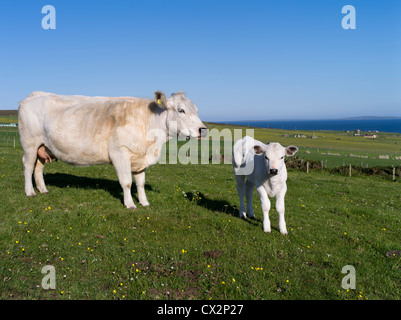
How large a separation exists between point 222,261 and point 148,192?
622 cm

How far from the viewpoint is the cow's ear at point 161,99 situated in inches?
357

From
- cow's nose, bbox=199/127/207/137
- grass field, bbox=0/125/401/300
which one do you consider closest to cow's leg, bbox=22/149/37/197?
grass field, bbox=0/125/401/300

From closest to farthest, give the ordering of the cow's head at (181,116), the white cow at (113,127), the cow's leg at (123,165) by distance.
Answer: the cow's head at (181,116) → the white cow at (113,127) → the cow's leg at (123,165)

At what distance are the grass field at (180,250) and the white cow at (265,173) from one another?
2.09 ft

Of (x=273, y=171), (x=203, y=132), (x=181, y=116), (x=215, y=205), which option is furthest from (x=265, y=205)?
(x=181, y=116)

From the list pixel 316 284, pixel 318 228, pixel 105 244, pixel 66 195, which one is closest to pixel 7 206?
pixel 66 195

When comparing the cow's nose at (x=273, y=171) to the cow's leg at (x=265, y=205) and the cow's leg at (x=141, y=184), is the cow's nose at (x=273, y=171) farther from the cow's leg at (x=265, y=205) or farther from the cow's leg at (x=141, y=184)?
the cow's leg at (x=141, y=184)

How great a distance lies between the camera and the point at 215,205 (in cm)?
1161

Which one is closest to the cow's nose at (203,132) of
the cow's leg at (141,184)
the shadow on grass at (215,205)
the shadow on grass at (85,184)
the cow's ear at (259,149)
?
the cow's ear at (259,149)

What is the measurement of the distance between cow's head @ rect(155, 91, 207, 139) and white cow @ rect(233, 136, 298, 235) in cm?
173

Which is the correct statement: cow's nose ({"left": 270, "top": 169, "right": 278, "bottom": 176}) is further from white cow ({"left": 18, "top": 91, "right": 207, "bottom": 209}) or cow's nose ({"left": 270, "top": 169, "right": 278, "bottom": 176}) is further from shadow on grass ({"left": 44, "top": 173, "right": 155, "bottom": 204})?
shadow on grass ({"left": 44, "top": 173, "right": 155, "bottom": 204})

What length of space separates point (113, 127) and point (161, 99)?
5.77 feet

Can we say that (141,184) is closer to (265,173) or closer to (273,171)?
(265,173)

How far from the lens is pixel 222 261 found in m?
6.59
